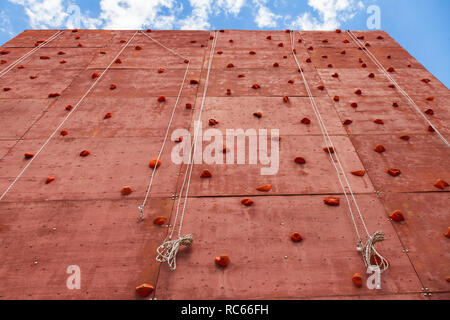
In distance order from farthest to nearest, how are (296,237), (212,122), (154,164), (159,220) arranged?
(212,122) < (154,164) < (159,220) < (296,237)

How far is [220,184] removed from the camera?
13.0 feet

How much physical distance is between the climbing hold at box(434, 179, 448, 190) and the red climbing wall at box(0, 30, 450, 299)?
64mm

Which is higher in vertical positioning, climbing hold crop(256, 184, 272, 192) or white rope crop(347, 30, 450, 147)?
white rope crop(347, 30, 450, 147)

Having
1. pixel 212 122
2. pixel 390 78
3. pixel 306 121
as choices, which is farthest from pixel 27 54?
pixel 390 78

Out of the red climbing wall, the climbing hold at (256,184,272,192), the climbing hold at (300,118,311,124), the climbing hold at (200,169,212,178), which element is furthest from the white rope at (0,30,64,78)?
the climbing hold at (300,118,311,124)

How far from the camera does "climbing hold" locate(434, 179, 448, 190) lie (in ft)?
12.6

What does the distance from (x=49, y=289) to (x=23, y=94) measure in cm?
459

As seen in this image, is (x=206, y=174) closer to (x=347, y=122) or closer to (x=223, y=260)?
(x=223, y=260)

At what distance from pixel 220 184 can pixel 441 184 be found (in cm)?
295

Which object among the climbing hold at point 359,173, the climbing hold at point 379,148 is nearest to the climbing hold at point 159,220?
the climbing hold at point 359,173

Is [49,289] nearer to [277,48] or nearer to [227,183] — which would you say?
[227,183]

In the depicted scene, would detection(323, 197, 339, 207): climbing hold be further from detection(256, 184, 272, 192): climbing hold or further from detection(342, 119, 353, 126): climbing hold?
detection(342, 119, 353, 126): climbing hold

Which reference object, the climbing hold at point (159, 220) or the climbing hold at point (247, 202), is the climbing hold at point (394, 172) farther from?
the climbing hold at point (159, 220)
